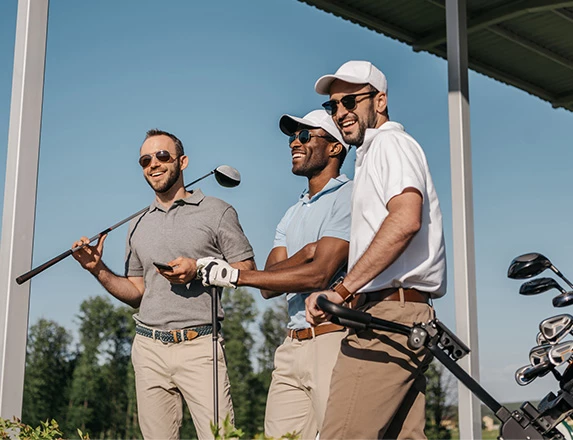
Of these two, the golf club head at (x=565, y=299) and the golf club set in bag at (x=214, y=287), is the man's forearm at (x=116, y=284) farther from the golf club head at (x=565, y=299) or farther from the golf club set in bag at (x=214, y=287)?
the golf club head at (x=565, y=299)

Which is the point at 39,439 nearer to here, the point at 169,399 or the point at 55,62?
the point at 169,399

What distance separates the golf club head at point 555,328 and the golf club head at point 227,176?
1457 mm

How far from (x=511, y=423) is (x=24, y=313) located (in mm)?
1943

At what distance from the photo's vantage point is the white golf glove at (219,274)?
265 centimetres

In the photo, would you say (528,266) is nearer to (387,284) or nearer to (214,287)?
(387,284)

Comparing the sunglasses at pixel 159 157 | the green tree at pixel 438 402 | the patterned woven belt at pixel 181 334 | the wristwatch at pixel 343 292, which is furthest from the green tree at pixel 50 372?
the wristwatch at pixel 343 292

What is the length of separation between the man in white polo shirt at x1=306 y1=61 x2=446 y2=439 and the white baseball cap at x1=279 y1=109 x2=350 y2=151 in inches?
25.9

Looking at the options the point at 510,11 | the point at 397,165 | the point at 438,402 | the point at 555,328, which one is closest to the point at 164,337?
the point at 397,165

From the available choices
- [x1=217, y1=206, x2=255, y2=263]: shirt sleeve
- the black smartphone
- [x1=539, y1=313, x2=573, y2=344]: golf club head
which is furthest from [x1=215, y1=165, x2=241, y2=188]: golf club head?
[x1=539, y1=313, x2=573, y2=344]: golf club head

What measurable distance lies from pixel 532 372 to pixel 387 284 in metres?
0.46

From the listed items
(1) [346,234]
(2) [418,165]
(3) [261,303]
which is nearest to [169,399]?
(1) [346,234]

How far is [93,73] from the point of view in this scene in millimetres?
24203

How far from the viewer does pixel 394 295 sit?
2.21 meters

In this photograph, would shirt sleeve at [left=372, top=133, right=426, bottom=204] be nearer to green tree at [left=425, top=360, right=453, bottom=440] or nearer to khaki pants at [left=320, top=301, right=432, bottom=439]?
khaki pants at [left=320, top=301, right=432, bottom=439]
